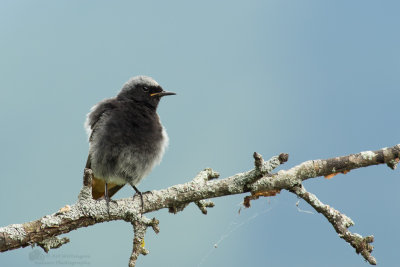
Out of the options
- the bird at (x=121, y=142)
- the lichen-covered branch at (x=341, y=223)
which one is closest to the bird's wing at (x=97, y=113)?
the bird at (x=121, y=142)

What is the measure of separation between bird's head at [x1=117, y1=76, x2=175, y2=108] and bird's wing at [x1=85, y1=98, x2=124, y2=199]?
0.39 m

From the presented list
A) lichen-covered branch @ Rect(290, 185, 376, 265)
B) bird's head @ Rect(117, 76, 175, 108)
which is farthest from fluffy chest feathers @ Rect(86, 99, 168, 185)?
lichen-covered branch @ Rect(290, 185, 376, 265)

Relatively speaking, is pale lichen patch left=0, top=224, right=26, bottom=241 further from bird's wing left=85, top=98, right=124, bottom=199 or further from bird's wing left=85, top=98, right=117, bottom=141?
bird's wing left=85, top=98, right=117, bottom=141

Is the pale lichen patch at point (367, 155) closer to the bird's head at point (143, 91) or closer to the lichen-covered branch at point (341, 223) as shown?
the lichen-covered branch at point (341, 223)

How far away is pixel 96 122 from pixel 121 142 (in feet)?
1.80

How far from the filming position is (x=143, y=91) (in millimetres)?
6812

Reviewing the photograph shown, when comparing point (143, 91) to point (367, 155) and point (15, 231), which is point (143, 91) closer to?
point (15, 231)

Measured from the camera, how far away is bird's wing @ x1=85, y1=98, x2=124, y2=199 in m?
6.13

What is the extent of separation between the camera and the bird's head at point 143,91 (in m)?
6.68

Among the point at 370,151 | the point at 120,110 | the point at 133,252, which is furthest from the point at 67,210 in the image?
the point at 370,151

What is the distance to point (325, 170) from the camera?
4.30m

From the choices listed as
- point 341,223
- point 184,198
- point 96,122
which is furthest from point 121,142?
point 341,223

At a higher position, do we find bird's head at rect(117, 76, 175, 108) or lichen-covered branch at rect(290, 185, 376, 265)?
bird's head at rect(117, 76, 175, 108)

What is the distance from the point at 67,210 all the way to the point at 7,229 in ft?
1.81
